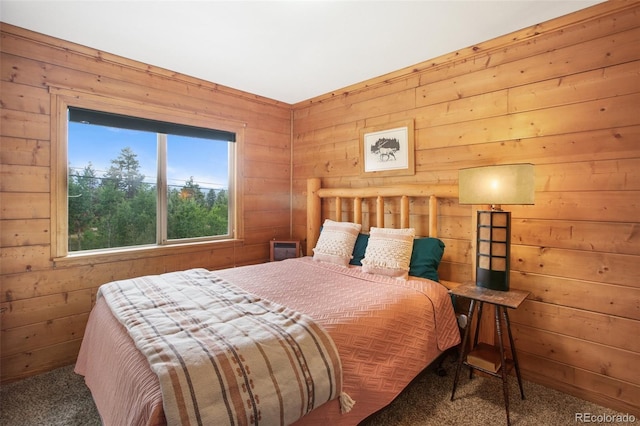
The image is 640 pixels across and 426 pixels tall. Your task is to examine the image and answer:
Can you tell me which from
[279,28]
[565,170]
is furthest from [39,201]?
[565,170]

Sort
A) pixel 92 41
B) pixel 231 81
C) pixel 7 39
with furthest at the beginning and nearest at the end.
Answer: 1. pixel 231 81
2. pixel 92 41
3. pixel 7 39

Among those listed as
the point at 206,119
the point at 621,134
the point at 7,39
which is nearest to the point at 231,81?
the point at 206,119

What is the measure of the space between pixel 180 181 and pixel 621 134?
3472mm

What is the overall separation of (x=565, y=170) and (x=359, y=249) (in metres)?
1.60

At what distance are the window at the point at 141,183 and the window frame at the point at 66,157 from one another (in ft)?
0.07

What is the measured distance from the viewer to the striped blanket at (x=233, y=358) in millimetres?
1025

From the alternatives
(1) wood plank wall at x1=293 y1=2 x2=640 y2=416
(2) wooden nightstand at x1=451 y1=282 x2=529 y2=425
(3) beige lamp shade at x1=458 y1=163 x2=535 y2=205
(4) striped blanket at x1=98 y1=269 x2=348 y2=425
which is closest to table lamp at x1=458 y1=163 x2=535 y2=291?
(3) beige lamp shade at x1=458 y1=163 x2=535 y2=205

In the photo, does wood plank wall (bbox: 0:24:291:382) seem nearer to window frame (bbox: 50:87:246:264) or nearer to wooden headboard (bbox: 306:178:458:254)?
window frame (bbox: 50:87:246:264)

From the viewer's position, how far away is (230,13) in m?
2.01

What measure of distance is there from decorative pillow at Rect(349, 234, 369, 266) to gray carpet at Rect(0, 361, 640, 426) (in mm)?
1022

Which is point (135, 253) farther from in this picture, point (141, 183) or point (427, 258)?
point (427, 258)

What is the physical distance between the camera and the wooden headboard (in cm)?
255

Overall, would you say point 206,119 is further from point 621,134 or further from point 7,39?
point 621,134

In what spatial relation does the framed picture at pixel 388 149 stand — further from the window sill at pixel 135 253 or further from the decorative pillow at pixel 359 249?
the window sill at pixel 135 253
